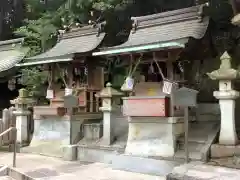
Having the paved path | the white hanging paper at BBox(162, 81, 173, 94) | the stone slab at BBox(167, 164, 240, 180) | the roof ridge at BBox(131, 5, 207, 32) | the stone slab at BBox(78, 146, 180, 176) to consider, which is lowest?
the paved path

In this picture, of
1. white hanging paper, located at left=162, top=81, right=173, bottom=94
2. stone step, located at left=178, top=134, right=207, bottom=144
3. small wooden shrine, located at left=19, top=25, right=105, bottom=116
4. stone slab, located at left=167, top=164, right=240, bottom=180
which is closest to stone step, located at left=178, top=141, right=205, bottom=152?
stone step, located at left=178, top=134, right=207, bottom=144

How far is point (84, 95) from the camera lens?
41.0 ft

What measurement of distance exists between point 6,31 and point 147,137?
18627mm

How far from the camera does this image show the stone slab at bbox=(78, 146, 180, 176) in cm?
888

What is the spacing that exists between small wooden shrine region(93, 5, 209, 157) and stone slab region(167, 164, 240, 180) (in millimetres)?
1551

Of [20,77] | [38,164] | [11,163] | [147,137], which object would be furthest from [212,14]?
[20,77]

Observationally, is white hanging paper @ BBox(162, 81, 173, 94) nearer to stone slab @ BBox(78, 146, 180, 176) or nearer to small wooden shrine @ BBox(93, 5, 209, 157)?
small wooden shrine @ BBox(93, 5, 209, 157)

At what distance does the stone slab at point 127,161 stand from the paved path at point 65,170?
8.5 inches

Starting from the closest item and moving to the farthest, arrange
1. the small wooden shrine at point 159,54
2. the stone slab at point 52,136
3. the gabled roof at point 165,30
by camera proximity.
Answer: the gabled roof at point 165,30 < the small wooden shrine at point 159,54 < the stone slab at point 52,136

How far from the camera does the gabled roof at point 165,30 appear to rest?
8969 millimetres

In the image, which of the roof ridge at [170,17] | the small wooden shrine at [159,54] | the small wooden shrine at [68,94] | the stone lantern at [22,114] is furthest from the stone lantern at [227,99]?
the stone lantern at [22,114]

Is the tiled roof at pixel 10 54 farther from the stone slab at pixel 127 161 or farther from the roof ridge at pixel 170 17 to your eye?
the roof ridge at pixel 170 17

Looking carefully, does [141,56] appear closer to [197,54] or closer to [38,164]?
[197,54]

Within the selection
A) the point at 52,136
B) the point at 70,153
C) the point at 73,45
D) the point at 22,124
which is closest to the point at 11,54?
the point at 22,124
